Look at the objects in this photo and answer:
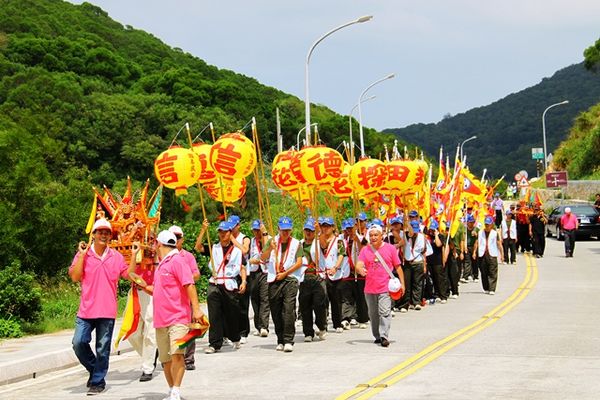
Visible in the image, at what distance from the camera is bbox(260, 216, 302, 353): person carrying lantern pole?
13.0 metres

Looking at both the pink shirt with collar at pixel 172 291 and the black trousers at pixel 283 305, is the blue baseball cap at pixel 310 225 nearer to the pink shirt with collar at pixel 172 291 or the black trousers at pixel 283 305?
the black trousers at pixel 283 305

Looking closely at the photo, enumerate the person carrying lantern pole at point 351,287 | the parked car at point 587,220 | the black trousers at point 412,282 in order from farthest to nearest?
the parked car at point 587,220 < the black trousers at point 412,282 < the person carrying lantern pole at point 351,287

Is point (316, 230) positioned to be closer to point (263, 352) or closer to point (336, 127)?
point (263, 352)

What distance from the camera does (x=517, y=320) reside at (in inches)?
606

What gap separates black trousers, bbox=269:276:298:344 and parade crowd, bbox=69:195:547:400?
0.01 meters

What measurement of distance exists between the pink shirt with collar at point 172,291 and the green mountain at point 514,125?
425 feet

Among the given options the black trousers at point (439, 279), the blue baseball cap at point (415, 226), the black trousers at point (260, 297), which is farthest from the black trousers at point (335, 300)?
the black trousers at point (439, 279)

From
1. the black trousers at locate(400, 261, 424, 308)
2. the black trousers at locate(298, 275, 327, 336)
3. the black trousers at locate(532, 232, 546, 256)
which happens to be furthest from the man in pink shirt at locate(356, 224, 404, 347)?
the black trousers at locate(532, 232, 546, 256)

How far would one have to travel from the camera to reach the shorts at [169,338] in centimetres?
883

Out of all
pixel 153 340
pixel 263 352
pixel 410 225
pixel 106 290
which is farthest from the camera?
pixel 410 225

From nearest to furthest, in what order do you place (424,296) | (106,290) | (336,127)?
(106,290) → (424,296) → (336,127)

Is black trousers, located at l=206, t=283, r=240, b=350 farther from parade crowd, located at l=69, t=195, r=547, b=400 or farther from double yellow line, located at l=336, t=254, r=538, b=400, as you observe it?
double yellow line, located at l=336, t=254, r=538, b=400

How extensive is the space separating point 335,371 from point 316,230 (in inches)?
167

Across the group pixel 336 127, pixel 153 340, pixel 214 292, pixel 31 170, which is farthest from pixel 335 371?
pixel 336 127
